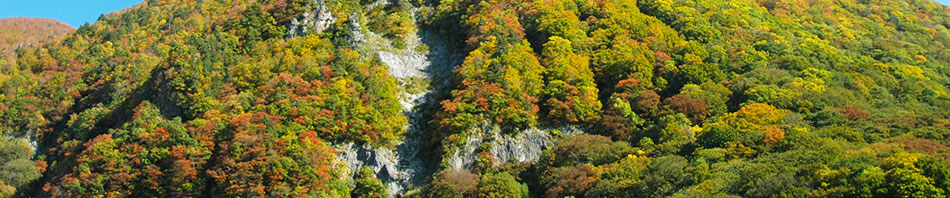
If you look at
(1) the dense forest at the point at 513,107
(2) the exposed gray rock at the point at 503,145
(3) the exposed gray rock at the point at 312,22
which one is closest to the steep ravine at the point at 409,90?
(1) the dense forest at the point at 513,107

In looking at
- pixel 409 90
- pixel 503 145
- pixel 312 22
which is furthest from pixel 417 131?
pixel 312 22

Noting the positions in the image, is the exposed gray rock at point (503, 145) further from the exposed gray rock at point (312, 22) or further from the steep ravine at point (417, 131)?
the exposed gray rock at point (312, 22)

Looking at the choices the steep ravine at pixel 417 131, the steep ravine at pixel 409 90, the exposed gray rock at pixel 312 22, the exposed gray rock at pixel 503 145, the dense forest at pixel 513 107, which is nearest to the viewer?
the dense forest at pixel 513 107

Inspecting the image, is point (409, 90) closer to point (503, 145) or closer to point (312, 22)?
point (503, 145)

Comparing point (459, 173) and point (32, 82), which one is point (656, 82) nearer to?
point (459, 173)

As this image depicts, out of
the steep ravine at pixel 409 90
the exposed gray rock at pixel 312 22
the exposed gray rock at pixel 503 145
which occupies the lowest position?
the exposed gray rock at pixel 503 145

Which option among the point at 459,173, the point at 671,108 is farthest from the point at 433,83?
the point at 671,108

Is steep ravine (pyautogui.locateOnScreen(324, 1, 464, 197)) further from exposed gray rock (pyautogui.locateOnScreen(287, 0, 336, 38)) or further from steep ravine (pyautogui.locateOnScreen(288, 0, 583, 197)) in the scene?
exposed gray rock (pyautogui.locateOnScreen(287, 0, 336, 38))
